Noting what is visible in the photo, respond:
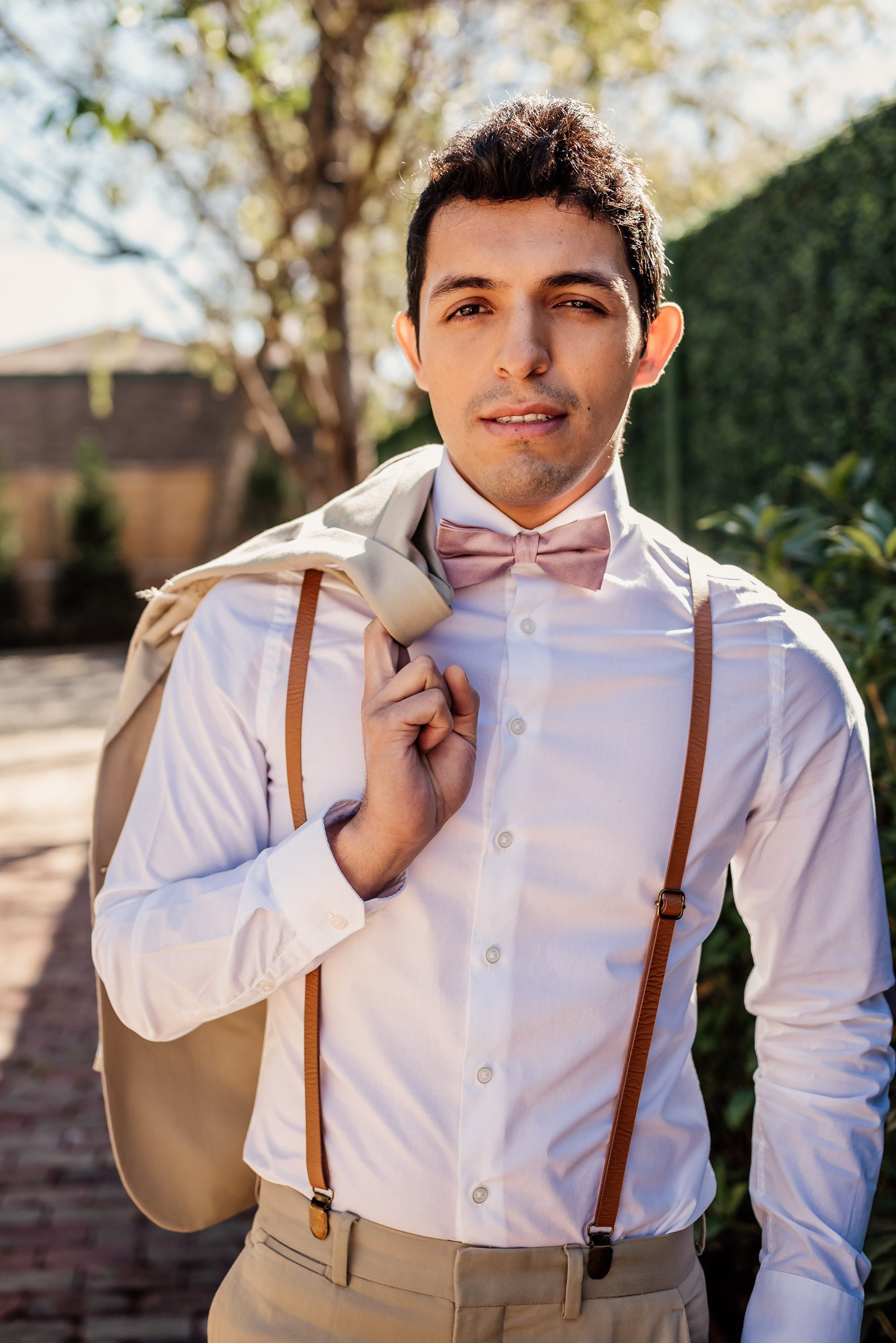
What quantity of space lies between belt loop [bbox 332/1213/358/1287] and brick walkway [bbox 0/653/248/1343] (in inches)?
76.9

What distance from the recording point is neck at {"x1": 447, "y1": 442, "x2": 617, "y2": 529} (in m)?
1.64

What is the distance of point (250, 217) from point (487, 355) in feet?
27.9

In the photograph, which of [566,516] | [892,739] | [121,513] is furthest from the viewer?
[121,513]

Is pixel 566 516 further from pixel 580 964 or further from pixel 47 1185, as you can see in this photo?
pixel 47 1185

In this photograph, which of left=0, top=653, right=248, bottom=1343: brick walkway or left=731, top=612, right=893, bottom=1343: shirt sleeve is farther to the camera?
left=0, top=653, right=248, bottom=1343: brick walkway

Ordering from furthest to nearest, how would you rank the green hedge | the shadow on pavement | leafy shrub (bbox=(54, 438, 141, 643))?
leafy shrub (bbox=(54, 438, 141, 643))
the green hedge
the shadow on pavement

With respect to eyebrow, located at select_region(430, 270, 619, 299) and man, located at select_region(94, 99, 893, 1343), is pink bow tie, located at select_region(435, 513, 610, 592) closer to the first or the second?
man, located at select_region(94, 99, 893, 1343)

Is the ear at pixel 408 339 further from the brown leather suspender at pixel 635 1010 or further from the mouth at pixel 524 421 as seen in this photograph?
the brown leather suspender at pixel 635 1010

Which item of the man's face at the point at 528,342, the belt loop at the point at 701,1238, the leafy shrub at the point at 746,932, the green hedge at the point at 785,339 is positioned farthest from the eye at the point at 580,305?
the green hedge at the point at 785,339

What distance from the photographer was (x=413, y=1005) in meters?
1.44

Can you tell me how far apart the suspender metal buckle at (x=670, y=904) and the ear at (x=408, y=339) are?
829mm

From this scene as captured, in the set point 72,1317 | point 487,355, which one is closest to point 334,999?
point 487,355

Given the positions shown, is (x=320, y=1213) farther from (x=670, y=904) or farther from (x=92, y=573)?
(x=92, y=573)

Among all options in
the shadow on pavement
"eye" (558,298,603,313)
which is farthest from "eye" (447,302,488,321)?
the shadow on pavement
